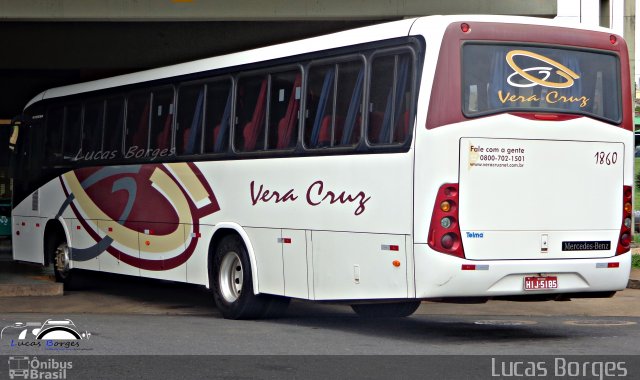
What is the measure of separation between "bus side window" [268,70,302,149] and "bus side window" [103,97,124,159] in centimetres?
421

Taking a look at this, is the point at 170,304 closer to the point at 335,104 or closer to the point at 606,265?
the point at 335,104

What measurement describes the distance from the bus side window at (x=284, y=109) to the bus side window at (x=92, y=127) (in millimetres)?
4971

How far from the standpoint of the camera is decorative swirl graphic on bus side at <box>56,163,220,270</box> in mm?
15938

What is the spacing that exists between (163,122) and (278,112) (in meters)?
3.03

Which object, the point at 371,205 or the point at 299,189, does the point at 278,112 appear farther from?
the point at 371,205

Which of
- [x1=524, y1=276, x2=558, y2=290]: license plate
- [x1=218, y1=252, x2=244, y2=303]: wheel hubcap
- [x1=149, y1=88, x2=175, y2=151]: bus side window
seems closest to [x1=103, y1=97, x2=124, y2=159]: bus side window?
[x1=149, y1=88, x2=175, y2=151]: bus side window

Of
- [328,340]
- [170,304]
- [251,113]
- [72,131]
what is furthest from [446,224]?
[72,131]

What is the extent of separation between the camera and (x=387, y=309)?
1438cm

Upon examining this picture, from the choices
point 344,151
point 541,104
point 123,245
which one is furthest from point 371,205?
point 123,245

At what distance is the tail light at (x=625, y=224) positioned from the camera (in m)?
12.9

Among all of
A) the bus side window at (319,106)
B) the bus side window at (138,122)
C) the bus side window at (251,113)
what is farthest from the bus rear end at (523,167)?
the bus side window at (138,122)

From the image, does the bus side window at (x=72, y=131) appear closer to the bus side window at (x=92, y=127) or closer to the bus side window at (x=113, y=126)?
the bus side window at (x=92, y=127)
